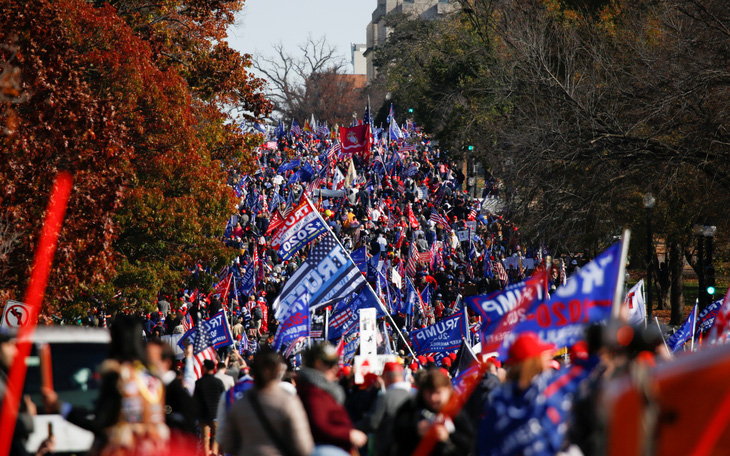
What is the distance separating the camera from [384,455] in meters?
6.09

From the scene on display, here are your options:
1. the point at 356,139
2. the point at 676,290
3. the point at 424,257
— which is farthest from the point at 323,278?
the point at 356,139

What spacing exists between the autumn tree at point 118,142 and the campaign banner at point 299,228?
4000 millimetres

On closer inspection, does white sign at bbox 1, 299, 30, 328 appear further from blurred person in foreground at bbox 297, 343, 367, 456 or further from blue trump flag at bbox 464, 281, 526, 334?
blurred person in foreground at bbox 297, 343, 367, 456

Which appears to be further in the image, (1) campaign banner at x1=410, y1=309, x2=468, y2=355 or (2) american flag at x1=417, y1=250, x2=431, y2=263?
(2) american flag at x1=417, y1=250, x2=431, y2=263

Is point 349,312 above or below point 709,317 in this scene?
above

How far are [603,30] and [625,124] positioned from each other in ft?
36.2

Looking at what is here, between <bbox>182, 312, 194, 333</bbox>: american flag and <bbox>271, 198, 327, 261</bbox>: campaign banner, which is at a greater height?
<bbox>271, 198, 327, 261</bbox>: campaign banner

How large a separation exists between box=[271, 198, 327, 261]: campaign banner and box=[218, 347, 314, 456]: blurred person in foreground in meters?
8.90

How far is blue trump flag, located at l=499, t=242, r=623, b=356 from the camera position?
6.04 metres

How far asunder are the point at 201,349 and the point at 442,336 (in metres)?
3.59

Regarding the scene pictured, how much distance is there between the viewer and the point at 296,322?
1414cm

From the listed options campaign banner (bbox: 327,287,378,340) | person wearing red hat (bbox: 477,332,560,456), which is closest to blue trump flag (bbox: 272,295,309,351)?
campaign banner (bbox: 327,287,378,340)

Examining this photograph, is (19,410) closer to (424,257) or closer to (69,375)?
(69,375)

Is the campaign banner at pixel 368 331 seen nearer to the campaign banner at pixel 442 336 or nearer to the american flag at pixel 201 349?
the american flag at pixel 201 349
